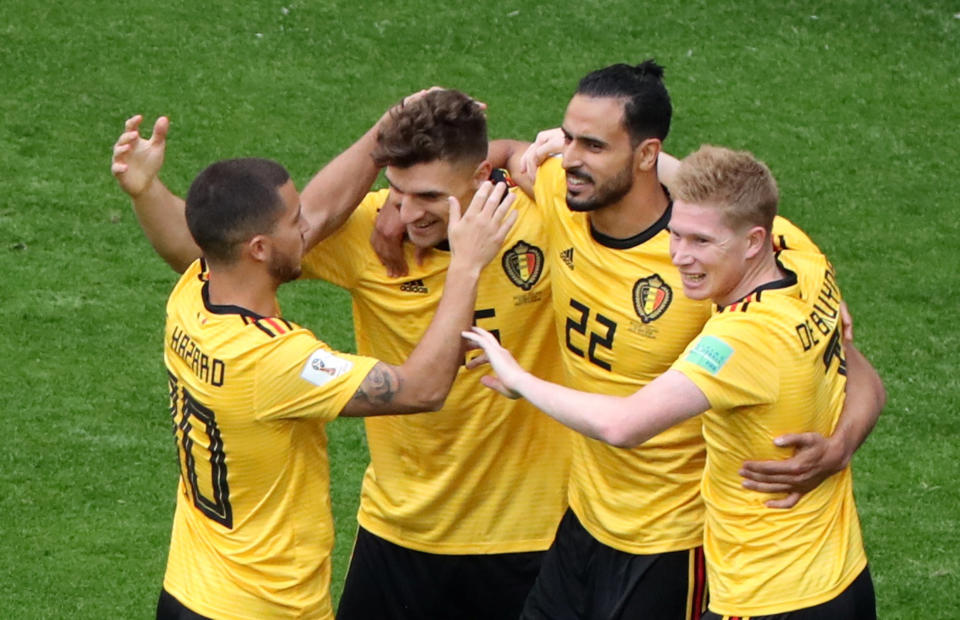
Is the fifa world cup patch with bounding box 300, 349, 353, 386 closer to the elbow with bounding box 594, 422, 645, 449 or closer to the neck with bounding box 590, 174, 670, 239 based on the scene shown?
the elbow with bounding box 594, 422, 645, 449

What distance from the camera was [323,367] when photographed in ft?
19.2

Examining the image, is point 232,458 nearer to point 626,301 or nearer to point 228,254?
point 228,254

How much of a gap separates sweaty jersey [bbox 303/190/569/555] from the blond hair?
1.03 m

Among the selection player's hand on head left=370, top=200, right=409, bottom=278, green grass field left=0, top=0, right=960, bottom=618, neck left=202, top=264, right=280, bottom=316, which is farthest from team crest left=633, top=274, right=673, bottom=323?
green grass field left=0, top=0, right=960, bottom=618

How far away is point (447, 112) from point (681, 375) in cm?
146

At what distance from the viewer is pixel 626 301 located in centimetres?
625

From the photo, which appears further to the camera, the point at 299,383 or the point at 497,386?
the point at 497,386

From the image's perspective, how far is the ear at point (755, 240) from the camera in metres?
5.71

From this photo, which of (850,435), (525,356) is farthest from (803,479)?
(525,356)

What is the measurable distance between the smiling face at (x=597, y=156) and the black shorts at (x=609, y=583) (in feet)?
4.43

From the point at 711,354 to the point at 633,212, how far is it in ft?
3.27

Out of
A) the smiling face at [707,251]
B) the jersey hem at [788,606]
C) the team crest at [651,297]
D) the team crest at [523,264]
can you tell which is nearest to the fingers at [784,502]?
the jersey hem at [788,606]

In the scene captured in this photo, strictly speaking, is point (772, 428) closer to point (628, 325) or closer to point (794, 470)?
point (794, 470)

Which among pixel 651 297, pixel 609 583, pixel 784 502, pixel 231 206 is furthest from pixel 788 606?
pixel 231 206
